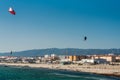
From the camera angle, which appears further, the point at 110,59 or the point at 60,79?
the point at 110,59

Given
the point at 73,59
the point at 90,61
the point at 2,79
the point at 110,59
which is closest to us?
the point at 2,79

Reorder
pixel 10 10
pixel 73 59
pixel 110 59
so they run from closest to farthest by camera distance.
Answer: pixel 10 10
pixel 110 59
pixel 73 59

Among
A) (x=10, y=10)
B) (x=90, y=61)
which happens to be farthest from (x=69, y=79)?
(x=90, y=61)

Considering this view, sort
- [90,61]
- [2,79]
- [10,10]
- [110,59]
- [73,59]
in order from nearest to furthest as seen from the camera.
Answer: [10,10] < [2,79] < [90,61] < [110,59] < [73,59]

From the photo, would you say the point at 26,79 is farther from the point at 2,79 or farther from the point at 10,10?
the point at 10,10

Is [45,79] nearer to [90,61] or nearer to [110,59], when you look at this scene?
[90,61]

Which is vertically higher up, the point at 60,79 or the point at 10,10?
the point at 10,10

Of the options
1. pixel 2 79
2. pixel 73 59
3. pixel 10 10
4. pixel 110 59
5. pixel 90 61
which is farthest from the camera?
pixel 73 59


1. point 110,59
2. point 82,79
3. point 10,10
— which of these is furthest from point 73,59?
point 10,10

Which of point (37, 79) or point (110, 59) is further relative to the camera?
point (110, 59)
